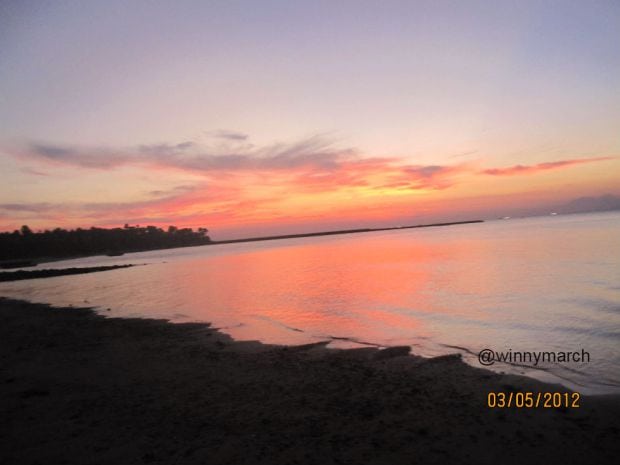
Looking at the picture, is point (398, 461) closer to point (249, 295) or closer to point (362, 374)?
point (362, 374)

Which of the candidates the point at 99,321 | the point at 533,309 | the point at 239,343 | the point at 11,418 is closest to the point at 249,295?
the point at 99,321

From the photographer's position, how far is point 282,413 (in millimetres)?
7961

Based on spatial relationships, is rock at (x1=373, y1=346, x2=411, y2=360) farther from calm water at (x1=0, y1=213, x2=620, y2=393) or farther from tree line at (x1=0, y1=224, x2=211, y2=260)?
tree line at (x1=0, y1=224, x2=211, y2=260)

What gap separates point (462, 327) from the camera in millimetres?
16391

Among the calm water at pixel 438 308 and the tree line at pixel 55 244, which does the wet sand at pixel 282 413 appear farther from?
the tree line at pixel 55 244

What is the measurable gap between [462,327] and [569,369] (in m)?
5.99
